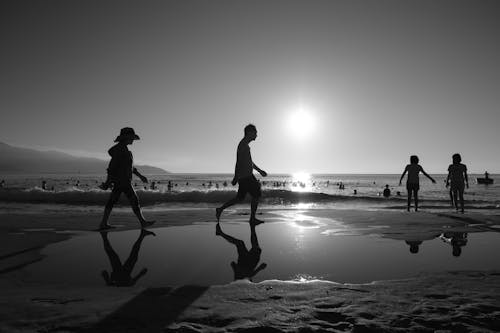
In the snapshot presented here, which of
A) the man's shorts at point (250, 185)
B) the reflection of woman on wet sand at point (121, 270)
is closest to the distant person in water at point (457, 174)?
the man's shorts at point (250, 185)

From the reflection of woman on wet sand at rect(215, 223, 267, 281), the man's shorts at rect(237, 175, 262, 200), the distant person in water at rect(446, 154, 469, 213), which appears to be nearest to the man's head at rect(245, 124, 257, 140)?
the man's shorts at rect(237, 175, 262, 200)

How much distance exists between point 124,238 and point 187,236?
3.96 ft

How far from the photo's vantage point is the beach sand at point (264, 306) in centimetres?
238

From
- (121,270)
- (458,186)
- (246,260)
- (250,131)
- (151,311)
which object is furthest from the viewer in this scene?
(458,186)

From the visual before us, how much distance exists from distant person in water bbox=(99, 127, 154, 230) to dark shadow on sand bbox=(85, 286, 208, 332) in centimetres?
526

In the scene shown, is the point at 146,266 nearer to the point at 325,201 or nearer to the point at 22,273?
the point at 22,273

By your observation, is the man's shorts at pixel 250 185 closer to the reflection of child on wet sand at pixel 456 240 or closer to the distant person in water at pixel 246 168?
the distant person in water at pixel 246 168

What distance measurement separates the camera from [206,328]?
2.37 metres

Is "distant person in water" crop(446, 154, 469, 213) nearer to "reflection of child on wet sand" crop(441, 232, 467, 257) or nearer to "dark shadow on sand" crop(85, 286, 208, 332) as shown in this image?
"reflection of child on wet sand" crop(441, 232, 467, 257)

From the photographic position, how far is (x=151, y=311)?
266cm

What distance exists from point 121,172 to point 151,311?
19.9 feet

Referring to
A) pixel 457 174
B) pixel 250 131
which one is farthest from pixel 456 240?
pixel 457 174

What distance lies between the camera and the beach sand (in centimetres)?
238

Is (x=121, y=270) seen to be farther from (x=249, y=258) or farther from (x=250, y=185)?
(x=250, y=185)
